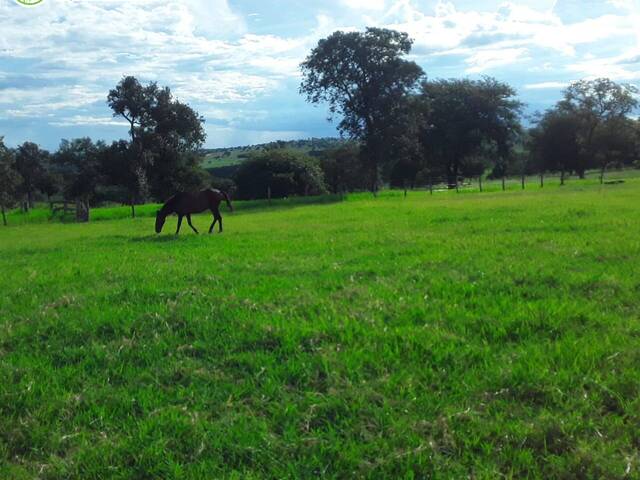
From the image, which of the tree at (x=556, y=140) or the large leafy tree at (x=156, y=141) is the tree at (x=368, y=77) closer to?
the large leafy tree at (x=156, y=141)

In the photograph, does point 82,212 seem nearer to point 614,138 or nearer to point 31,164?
point 31,164

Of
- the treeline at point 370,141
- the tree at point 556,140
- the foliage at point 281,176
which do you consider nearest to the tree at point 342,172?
the treeline at point 370,141

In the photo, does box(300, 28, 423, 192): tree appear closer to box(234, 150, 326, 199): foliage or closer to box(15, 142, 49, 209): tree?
box(234, 150, 326, 199): foliage

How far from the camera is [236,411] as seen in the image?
15.2ft

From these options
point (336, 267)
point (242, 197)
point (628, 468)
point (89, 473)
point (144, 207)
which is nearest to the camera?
point (628, 468)

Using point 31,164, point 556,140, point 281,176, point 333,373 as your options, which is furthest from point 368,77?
point 31,164

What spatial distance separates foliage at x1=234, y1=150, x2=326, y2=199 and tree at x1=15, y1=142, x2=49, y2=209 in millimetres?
37761

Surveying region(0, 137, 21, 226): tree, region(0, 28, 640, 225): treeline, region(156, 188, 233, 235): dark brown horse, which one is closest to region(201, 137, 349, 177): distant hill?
region(0, 28, 640, 225): treeline

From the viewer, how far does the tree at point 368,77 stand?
47.6 meters

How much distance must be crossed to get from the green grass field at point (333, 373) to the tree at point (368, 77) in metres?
40.3

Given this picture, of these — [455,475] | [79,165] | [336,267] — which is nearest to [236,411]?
[455,475]

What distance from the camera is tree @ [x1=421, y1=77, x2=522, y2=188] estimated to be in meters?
63.8

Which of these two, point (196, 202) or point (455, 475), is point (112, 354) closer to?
point (455, 475)

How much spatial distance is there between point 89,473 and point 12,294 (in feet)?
19.3
